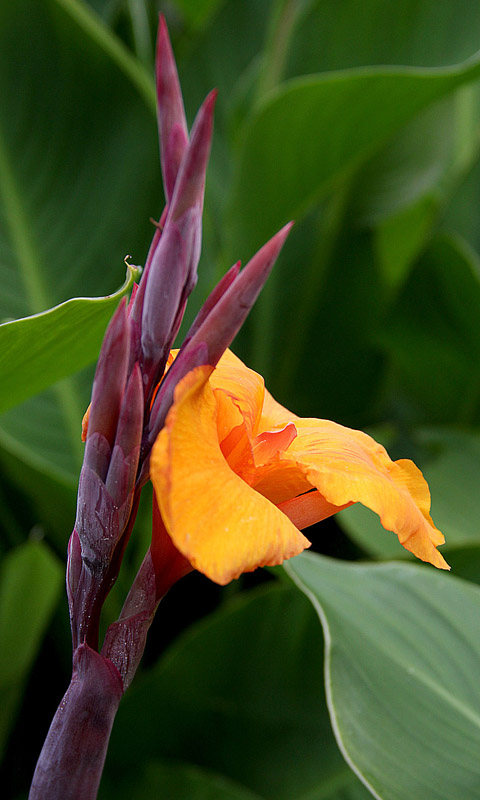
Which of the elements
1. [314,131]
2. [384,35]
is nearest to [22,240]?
[314,131]

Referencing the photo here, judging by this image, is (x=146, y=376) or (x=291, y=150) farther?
(x=291, y=150)

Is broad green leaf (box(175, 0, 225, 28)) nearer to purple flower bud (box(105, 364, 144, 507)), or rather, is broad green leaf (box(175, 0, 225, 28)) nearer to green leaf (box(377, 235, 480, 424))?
green leaf (box(377, 235, 480, 424))

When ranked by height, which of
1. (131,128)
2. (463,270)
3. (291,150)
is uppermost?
(131,128)

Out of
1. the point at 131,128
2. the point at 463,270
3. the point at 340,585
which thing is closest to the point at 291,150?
the point at 131,128

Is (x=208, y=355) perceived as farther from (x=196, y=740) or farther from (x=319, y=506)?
(x=196, y=740)

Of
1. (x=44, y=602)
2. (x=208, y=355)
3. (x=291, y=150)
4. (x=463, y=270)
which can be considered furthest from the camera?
(x=463, y=270)

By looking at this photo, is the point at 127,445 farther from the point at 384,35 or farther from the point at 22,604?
the point at 384,35

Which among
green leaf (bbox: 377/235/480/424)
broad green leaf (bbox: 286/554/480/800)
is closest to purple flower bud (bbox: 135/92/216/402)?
broad green leaf (bbox: 286/554/480/800)

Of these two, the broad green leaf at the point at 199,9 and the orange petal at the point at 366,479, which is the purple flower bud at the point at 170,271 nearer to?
the orange petal at the point at 366,479
